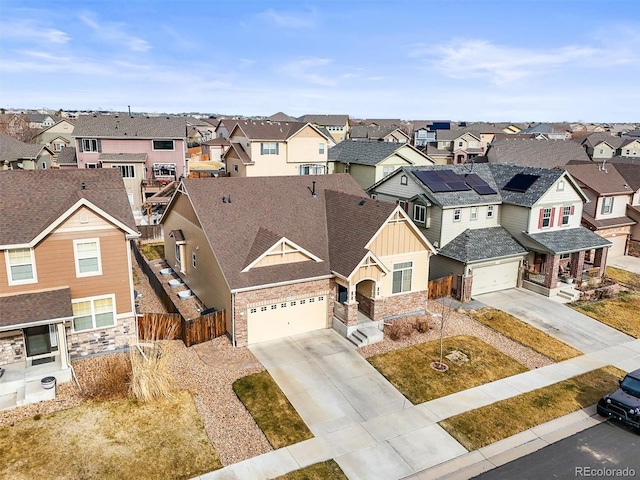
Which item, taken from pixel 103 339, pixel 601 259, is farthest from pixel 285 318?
pixel 601 259

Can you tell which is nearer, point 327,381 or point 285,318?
point 327,381

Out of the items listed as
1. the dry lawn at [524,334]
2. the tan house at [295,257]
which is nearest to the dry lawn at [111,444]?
the tan house at [295,257]

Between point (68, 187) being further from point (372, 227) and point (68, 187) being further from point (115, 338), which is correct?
point (372, 227)

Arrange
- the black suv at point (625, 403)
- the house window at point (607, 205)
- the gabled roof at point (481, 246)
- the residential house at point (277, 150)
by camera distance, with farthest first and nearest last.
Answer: the residential house at point (277, 150), the house window at point (607, 205), the gabled roof at point (481, 246), the black suv at point (625, 403)

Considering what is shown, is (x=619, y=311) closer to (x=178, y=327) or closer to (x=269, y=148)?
(x=178, y=327)

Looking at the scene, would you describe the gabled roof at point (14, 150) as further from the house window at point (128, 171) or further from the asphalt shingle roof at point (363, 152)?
the asphalt shingle roof at point (363, 152)

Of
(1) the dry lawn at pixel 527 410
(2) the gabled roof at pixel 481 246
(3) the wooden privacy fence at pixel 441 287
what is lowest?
(1) the dry lawn at pixel 527 410

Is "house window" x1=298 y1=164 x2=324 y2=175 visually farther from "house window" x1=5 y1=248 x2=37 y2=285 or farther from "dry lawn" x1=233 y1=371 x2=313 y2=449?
"house window" x1=5 y1=248 x2=37 y2=285
